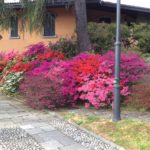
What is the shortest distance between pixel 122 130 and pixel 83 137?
32.5 inches

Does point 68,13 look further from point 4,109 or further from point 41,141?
point 41,141

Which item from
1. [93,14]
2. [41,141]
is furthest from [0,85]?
[93,14]

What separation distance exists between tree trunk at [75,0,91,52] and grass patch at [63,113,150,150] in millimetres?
5743

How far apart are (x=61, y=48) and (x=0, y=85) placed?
389 cm

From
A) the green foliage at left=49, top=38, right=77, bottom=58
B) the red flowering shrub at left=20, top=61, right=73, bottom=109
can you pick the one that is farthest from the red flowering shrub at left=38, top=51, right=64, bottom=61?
the green foliage at left=49, top=38, right=77, bottom=58

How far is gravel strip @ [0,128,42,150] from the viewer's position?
22.4ft

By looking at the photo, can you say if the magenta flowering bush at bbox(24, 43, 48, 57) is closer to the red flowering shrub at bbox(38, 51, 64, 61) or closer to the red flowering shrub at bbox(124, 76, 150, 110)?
the red flowering shrub at bbox(38, 51, 64, 61)

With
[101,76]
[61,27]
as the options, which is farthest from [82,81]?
[61,27]

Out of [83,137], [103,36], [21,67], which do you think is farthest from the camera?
[103,36]

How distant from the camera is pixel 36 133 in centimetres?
772

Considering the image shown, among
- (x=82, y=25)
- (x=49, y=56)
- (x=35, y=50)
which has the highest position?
(x=82, y=25)

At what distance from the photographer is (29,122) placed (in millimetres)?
8773

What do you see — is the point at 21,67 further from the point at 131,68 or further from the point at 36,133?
the point at 36,133

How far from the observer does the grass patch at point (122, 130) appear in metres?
6.96
